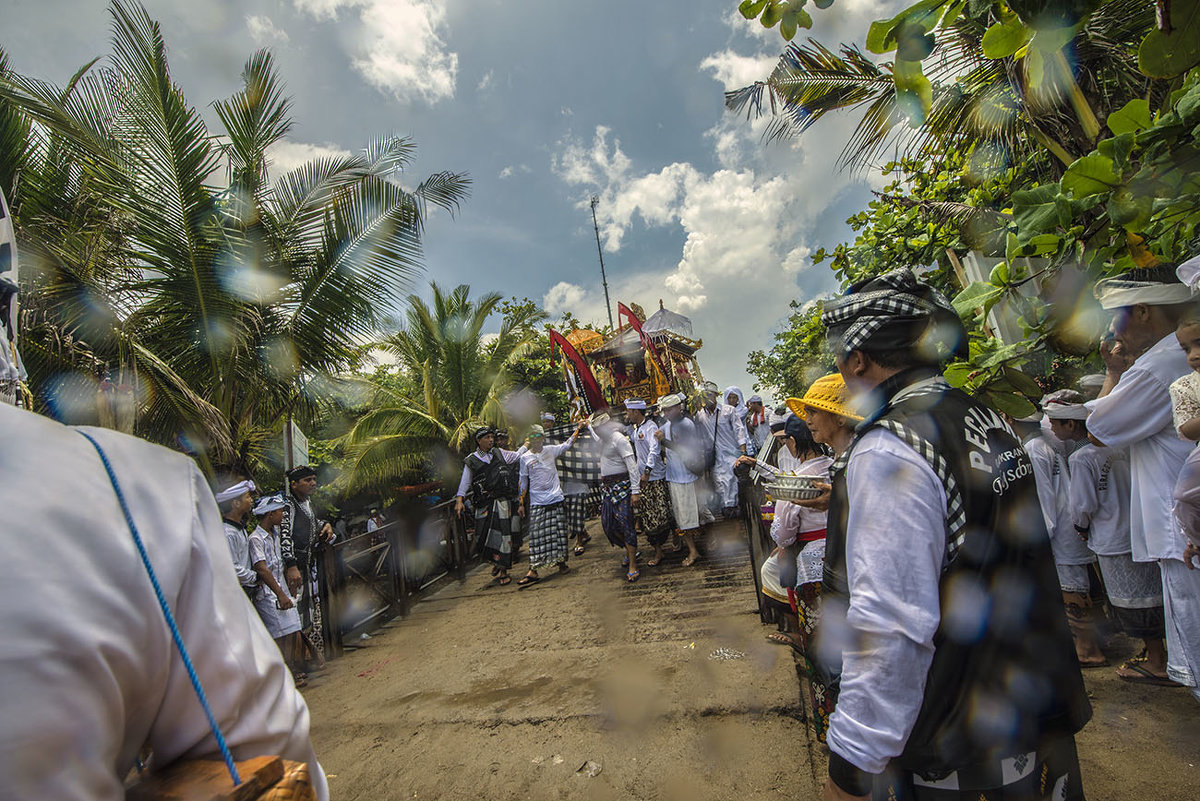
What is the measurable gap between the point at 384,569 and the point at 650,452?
3.38 metres

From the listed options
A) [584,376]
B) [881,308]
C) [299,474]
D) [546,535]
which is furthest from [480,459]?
[881,308]

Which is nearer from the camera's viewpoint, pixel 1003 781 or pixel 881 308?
pixel 1003 781

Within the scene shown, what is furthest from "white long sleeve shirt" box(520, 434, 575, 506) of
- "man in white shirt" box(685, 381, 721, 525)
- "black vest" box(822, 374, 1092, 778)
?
"black vest" box(822, 374, 1092, 778)

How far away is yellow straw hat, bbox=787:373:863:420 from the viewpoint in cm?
236

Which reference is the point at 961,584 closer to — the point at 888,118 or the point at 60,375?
the point at 888,118

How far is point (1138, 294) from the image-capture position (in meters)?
2.29

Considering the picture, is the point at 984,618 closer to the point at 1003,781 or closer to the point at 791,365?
the point at 1003,781

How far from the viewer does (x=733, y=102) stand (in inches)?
224

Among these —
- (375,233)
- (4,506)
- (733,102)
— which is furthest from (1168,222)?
(375,233)

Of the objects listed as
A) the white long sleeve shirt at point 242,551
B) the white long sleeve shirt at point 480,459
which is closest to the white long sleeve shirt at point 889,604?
the white long sleeve shirt at point 242,551

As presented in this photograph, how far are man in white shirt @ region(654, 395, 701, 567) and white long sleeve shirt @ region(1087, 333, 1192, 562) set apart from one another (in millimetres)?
4250

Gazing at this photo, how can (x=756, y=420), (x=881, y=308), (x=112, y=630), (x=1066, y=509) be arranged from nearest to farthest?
(x=112, y=630)
(x=881, y=308)
(x=1066, y=509)
(x=756, y=420)

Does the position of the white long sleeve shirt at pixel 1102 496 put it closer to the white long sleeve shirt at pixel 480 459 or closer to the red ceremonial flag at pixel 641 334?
the white long sleeve shirt at pixel 480 459

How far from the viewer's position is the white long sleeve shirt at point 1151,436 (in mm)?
2324
